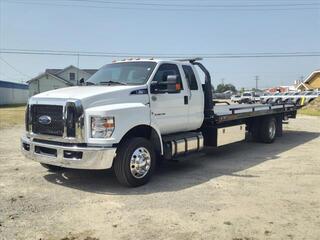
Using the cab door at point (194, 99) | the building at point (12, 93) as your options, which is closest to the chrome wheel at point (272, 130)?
the cab door at point (194, 99)

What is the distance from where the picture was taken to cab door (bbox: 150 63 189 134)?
7562 mm

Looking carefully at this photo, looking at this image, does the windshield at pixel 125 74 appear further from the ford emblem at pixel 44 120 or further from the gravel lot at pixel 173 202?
A: the gravel lot at pixel 173 202

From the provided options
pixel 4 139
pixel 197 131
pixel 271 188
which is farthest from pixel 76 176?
pixel 4 139

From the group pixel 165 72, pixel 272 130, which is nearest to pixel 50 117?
pixel 165 72

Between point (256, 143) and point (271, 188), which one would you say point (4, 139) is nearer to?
point (256, 143)

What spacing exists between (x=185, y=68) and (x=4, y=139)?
346 inches

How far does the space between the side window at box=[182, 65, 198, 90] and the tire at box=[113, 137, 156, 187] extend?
203cm

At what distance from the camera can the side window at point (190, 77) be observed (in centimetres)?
861

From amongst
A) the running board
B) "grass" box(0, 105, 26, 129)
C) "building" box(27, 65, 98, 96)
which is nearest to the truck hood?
the running board

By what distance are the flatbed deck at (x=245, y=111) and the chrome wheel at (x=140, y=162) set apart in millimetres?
2726

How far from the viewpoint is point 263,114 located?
12242 millimetres

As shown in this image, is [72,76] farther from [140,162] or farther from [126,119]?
[126,119]

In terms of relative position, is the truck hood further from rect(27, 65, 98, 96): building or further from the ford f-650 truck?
rect(27, 65, 98, 96): building

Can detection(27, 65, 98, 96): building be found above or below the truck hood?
above
